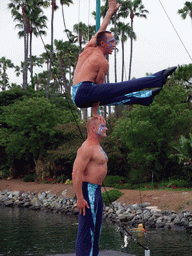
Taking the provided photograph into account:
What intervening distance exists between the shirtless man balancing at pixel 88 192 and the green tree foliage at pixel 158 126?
1559cm

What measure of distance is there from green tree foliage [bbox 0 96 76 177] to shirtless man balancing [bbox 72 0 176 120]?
69.7 ft

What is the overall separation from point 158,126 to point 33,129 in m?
10.0

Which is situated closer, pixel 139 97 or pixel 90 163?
pixel 139 97

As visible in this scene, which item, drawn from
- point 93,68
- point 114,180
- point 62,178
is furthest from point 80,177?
point 62,178

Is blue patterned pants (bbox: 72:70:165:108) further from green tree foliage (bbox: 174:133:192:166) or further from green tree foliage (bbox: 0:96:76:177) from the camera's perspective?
green tree foliage (bbox: 0:96:76:177)

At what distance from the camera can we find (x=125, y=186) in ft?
73.4

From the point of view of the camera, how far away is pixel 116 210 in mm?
17953

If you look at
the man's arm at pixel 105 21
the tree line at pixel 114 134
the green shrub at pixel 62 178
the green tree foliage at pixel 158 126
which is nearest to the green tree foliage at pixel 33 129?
the tree line at pixel 114 134

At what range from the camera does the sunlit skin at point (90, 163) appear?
5.09m

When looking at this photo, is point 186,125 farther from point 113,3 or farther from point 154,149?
point 113,3

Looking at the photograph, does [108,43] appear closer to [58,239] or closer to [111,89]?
[111,89]

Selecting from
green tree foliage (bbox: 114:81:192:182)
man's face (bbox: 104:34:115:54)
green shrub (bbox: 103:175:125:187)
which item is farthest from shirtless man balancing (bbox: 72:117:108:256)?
green shrub (bbox: 103:175:125:187)

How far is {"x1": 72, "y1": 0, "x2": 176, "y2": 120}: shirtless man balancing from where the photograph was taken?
474cm

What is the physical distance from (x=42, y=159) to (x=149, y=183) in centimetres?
914
